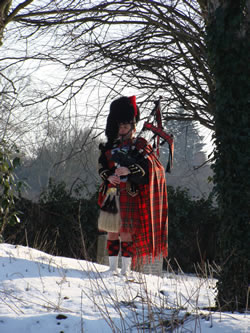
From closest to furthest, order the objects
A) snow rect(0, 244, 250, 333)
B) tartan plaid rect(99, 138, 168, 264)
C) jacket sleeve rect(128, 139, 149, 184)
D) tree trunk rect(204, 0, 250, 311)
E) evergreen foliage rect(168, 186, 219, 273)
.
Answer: snow rect(0, 244, 250, 333)
tree trunk rect(204, 0, 250, 311)
jacket sleeve rect(128, 139, 149, 184)
tartan plaid rect(99, 138, 168, 264)
evergreen foliage rect(168, 186, 219, 273)

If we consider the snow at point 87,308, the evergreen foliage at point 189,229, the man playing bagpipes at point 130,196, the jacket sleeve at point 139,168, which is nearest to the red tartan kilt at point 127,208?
the man playing bagpipes at point 130,196

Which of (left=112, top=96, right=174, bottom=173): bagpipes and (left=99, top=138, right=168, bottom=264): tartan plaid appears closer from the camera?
(left=112, top=96, right=174, bottom=173): bagpipes

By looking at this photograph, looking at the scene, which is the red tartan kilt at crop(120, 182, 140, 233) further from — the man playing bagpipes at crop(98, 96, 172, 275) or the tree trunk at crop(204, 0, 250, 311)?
the tree trunk at crop(204, 0, 250, 311)

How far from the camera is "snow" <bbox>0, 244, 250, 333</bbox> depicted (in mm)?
2742

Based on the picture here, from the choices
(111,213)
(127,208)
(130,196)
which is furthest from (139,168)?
(111,213)

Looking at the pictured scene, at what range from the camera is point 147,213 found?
4773mm

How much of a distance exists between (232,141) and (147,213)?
139 centimetres

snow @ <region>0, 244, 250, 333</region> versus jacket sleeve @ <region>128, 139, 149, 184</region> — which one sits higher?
jacket sleeve @ <region>128, 139, 149, 184</region>

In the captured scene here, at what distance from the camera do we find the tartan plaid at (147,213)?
15.5 feet

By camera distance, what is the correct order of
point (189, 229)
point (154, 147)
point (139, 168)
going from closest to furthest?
point (139, 168) < point (154, 147) < point (189, 229)

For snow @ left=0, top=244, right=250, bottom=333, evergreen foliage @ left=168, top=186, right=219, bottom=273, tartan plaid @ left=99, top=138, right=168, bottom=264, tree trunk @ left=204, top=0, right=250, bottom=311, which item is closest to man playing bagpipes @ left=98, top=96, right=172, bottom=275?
tartan plaid @ left=99, top=138, right=168, bottom=264

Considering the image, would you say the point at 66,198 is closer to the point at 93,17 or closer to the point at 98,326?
the point at 93,17

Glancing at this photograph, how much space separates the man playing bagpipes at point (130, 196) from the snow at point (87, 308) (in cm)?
40

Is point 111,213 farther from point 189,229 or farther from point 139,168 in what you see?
point 189,229
